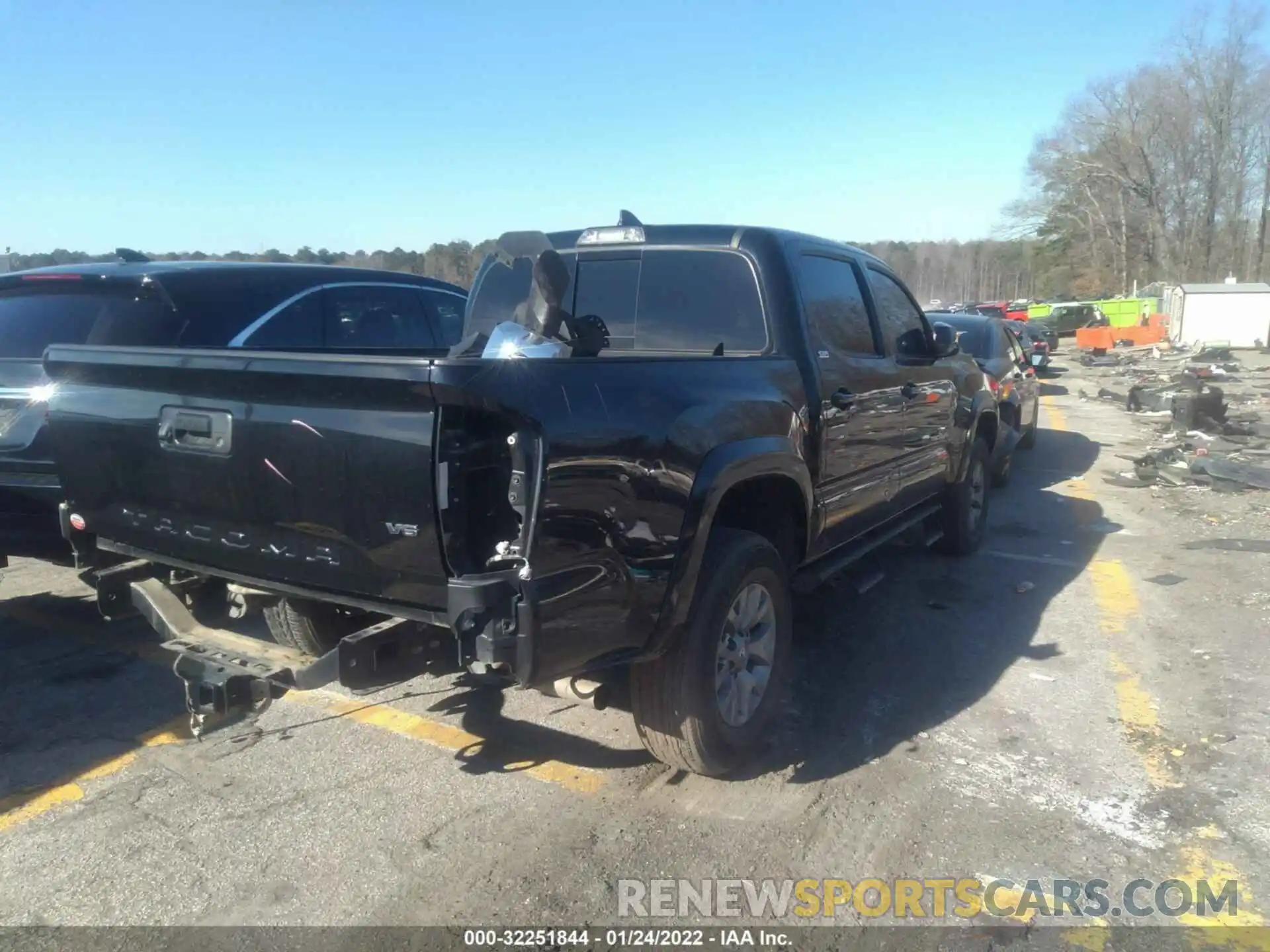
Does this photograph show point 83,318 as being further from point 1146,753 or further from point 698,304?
point 1146,753

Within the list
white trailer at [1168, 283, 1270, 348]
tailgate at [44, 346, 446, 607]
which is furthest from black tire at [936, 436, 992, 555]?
white trailer at [1168, 283, 1270, 348]

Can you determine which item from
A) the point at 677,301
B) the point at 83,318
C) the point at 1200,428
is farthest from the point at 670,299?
the point at 1200,428

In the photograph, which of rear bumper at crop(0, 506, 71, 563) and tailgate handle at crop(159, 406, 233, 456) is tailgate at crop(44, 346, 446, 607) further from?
rear bumper at crop(0, 506, 71, 563)

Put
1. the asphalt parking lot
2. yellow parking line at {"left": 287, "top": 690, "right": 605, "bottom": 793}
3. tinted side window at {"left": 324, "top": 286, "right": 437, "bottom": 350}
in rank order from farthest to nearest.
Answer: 1. tinted side window at {"left": 324, "top": 286, "right": 437, "bottom": 350}
2. yellow parking line at {"left": 287, "top": 690, "right": 605, "bottom": 793}
3. the asphalt parking lot

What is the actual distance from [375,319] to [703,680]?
13.4ft

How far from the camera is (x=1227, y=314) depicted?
3469 cm

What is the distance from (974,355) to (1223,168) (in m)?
64.2

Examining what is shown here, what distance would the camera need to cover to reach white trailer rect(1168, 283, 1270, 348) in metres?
34.5

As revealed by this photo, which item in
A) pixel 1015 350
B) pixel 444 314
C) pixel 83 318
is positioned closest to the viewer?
pixel 83 318

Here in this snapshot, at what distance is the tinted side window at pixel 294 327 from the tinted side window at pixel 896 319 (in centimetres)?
338

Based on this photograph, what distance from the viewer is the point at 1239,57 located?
56.8 metres

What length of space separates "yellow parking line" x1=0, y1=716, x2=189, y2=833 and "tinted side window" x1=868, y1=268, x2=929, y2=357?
405cm

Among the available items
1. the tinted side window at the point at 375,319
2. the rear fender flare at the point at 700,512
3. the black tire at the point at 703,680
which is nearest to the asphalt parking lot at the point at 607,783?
the black tire at the point at 703,680

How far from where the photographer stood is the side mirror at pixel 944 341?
5.68 m
